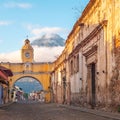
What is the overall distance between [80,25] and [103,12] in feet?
31.5

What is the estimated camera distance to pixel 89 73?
103ft

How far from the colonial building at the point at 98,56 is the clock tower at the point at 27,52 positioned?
169ft

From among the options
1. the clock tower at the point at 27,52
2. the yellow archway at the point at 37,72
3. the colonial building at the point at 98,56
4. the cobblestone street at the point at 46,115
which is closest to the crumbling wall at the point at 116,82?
the colonial building at the point at 98,56

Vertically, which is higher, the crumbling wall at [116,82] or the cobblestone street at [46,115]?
the crumbling wall at [116,82]

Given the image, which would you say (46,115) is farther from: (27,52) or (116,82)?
(27,52)

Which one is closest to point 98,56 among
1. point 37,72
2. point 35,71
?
point 37,72

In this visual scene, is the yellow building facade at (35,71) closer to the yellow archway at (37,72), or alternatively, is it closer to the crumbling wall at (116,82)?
the yellow archway at (37,72)

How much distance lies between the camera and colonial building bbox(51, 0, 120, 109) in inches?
864

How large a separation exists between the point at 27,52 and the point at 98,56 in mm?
67876

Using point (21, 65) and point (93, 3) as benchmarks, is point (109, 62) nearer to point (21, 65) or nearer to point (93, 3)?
point (93, 3)

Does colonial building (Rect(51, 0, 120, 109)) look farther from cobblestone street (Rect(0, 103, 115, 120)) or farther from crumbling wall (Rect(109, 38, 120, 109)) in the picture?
cobblestone street (Rect(0, 103, 115, 120))

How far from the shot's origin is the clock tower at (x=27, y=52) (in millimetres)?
90119

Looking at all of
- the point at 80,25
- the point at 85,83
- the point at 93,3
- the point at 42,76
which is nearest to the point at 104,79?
the point at 93,3

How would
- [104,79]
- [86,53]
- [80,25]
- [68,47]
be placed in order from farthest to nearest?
[68,47]
[80,25]
[86,53]
[104,79]
